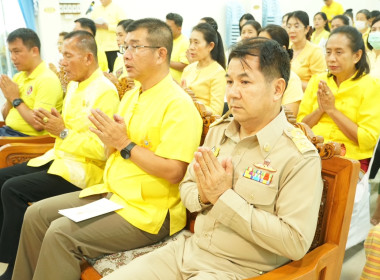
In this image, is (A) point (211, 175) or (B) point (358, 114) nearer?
(A) point (211, 175)

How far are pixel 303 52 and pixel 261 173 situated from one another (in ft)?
8.14

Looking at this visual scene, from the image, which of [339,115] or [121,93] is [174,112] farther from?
[339,115]

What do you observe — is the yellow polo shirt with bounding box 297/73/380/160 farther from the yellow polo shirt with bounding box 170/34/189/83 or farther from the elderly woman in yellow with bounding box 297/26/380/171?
the yellow polo shirt with bounding box 170/34/189/83

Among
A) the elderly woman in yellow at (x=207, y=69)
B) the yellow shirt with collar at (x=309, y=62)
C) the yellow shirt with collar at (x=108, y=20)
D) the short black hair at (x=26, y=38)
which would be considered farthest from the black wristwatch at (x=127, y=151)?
the yellow shirt with collar at (x=108, y=20)

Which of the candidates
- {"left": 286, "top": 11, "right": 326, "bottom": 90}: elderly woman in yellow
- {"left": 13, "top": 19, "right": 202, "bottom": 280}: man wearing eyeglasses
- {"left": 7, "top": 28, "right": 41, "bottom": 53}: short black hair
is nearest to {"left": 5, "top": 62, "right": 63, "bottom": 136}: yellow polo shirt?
{"left": 7, "top": 28, "right": 41, "bottom": 53}: short black hair

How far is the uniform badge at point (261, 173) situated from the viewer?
121cm

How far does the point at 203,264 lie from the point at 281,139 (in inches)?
18.9

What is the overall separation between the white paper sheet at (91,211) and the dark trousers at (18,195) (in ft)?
1.61

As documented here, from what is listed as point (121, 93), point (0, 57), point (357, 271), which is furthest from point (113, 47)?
point (357, 271)

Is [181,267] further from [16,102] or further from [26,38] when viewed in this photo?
[26,38]

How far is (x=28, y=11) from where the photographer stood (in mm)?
5688

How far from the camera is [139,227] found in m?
1.59

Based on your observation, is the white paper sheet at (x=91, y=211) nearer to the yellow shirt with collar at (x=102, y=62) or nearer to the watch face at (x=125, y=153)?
the watch face at (x=125, y=153)

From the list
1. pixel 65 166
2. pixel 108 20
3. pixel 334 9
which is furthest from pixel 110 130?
pixel 334 9
